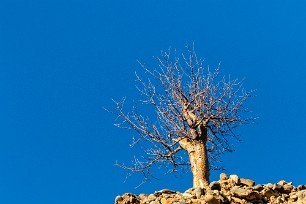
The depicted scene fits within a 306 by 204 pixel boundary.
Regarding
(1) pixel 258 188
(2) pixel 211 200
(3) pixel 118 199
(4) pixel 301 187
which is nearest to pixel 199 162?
(1) pixel 258 188

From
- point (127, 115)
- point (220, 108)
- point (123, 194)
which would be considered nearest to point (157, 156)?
point (127, 115)

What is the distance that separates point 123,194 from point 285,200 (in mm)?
4630

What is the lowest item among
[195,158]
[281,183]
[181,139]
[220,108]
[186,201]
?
[186,201]

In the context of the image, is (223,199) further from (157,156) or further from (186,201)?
(157,156)

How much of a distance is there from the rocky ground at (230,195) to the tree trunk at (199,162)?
Answer: 8.47 feet

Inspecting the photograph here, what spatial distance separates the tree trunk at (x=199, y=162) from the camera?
16.6m

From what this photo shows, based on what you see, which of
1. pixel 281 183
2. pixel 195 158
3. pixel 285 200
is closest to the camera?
pixel 285 200

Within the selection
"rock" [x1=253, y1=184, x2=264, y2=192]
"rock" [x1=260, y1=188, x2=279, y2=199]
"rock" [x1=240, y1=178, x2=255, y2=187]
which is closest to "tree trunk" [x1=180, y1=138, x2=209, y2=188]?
→ "rock" [x1=240, y1=178, x2=255, y2=187]

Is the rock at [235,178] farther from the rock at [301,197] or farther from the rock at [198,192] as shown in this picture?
the rock at [301,197]

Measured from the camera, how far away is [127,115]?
19750mm

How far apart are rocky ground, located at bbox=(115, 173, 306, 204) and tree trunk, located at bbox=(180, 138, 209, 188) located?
2.58 meters

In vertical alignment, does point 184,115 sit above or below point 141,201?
above

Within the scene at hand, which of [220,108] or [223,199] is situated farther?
[220,108]

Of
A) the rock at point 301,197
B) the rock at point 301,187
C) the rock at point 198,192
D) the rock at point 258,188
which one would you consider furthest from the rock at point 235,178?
the rock at point 301,187
